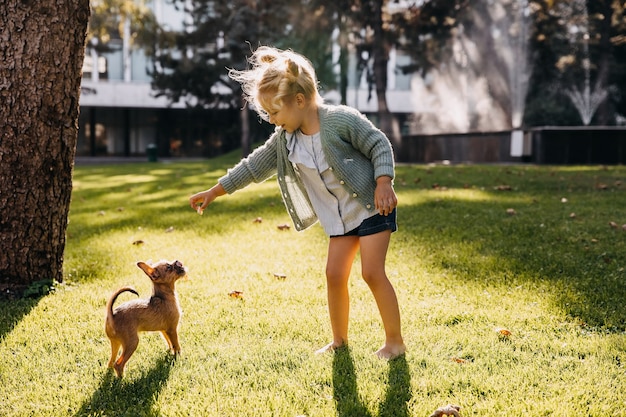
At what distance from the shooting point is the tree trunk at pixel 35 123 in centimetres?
440

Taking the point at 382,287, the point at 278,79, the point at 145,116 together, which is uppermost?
the point at 145,116

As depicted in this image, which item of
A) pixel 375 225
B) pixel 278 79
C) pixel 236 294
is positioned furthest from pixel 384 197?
pixel 236 294

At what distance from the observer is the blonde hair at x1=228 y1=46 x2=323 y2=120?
3.32 meters

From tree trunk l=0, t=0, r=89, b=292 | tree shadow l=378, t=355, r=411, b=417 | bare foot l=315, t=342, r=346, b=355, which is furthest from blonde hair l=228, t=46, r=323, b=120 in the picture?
tree trunk l=0, t=0, r=89, b=292

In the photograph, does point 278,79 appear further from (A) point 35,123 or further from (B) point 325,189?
(A) point 35,123

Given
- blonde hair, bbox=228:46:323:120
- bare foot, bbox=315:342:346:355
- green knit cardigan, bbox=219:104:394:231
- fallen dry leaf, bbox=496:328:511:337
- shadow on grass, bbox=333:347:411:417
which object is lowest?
shadow on grass, bbox=333:347:411:417

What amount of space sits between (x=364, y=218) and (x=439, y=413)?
1.11m

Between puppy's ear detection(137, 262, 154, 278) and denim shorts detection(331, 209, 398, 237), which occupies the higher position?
denim shorts detection(331, 209, 398, 237)

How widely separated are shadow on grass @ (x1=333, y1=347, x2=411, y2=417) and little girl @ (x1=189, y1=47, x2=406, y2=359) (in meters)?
0.16

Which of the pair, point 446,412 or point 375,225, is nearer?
point 446,412

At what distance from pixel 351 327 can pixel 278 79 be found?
5.08 ft

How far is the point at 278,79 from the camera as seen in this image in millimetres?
3316

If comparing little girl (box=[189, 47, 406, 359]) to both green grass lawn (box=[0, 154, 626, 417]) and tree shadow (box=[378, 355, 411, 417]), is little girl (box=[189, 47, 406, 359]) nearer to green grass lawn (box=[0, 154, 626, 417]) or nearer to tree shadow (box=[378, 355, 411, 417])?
tree shadow (box=[378, 355, 411, 417])

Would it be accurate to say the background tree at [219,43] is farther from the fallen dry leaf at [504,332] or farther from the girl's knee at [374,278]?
the girl's knee at [374,278]
